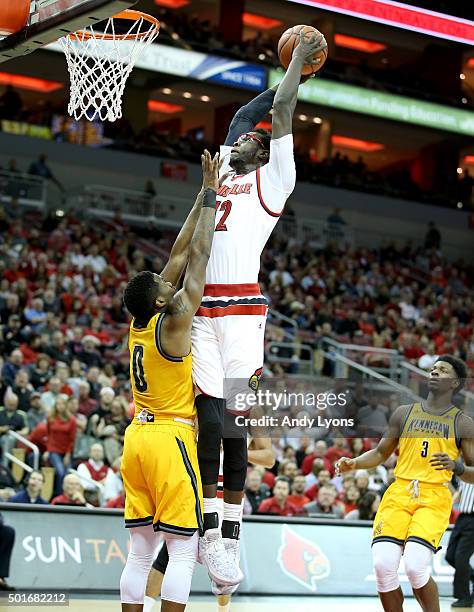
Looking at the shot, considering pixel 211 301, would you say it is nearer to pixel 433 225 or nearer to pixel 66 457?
pixel 66 457

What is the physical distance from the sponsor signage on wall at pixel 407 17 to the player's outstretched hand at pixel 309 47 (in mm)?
1233

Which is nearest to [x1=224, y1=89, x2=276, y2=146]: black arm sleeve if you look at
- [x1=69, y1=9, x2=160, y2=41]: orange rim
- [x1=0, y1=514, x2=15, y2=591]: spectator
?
[x1=69, y1=9, x2=160, y2=41]: orange rim

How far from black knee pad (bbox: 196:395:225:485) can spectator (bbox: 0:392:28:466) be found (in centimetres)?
737

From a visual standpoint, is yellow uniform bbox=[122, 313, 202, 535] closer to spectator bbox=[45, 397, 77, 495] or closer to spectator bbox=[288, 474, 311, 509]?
spectator bbox=[45, 397, 77, 495]

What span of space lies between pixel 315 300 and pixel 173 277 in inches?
668

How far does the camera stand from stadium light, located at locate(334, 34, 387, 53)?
36969mm

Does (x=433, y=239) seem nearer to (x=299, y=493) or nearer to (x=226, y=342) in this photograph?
(x=299, y=493)

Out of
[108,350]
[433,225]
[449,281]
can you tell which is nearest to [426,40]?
[433,225]

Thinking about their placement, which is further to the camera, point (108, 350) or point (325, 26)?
point (325, 26)

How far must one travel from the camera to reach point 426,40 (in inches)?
1422

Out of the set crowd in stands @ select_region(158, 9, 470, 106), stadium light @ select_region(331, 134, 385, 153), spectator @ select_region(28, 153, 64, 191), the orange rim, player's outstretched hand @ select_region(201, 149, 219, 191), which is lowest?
player's outstretched hand @ select_region(201, 149, 219, 191)

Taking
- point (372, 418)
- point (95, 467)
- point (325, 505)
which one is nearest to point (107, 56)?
point (372, 418)

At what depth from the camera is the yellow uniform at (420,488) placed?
8.02 metres

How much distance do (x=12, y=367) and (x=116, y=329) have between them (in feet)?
11.3
